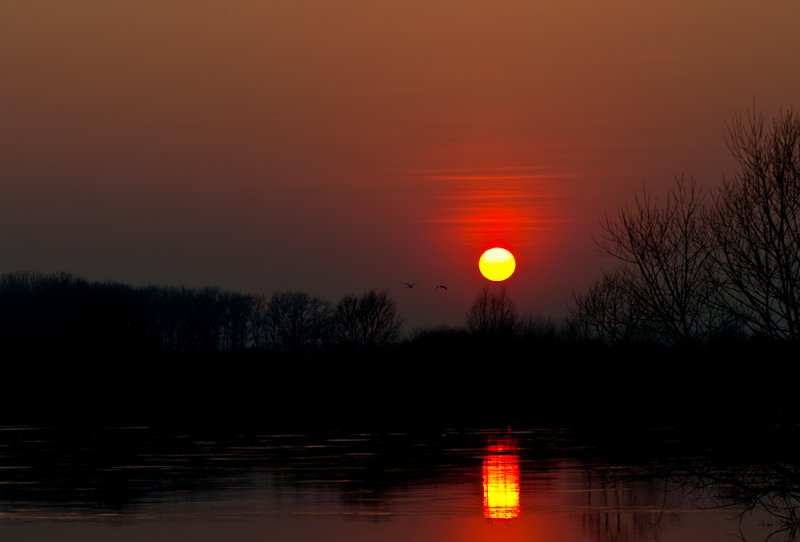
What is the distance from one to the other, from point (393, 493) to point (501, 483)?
10.6 feet

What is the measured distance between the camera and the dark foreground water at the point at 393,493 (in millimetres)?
24578

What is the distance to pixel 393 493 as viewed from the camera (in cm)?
3083

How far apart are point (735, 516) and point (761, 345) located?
5.83m

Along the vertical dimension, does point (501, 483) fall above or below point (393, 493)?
above

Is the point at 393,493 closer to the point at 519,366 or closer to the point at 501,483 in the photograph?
the point at 501,483

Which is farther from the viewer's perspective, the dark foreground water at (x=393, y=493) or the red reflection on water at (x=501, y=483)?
the red reflection on water at (x=501, y=483)

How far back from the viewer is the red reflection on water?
27.5 meters

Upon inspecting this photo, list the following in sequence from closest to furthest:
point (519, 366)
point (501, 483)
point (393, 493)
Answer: point (393, 493) < point (501, 483) < point (519, 366)

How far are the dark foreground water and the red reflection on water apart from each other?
1.9 inches

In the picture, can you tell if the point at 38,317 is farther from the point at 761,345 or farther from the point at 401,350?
the point at 761,345

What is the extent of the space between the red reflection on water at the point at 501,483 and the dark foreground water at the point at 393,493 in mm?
48

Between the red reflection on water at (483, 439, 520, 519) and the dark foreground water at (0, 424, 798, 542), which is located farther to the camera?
the red reflection on water at (483, 439, 520, 519)

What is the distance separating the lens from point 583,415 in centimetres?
6925

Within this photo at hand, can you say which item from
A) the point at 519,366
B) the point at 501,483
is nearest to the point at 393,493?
the point at 501,483
